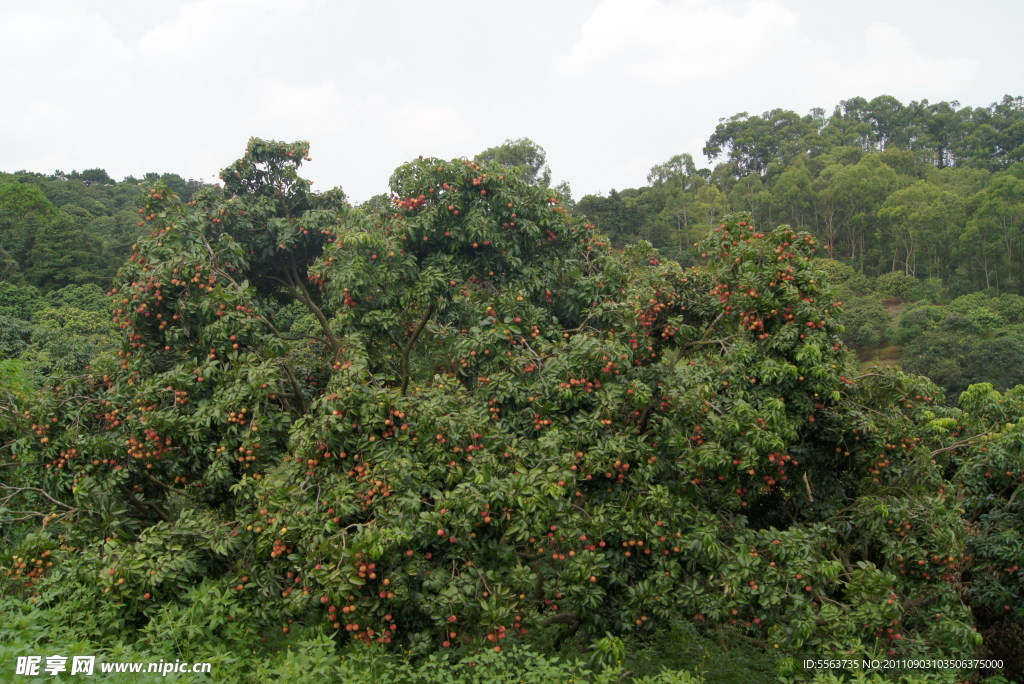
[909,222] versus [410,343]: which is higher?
[909,222]

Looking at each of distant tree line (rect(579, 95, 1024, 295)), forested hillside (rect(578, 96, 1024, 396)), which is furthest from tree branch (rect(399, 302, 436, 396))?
distant tree line (rect(579, 95, 1024, 295))

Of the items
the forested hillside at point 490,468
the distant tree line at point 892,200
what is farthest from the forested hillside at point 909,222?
the forested hillside at point 490,468

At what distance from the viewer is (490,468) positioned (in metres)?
4.77

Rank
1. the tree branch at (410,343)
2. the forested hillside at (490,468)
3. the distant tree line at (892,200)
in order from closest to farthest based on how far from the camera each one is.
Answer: the forested hillside at (490,468), the tree branch at (410,343), the distant tree line at (892,200)

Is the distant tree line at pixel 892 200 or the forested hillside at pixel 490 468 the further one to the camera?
the distant tree line at pixel 892 200

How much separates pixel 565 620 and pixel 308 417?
112 inches

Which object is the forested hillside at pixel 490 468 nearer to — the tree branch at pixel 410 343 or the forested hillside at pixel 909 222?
the tree branch at pixel 410 343

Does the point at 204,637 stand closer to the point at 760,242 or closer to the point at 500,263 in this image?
the point at 500,263

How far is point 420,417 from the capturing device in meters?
4.86

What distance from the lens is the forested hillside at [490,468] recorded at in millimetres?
4445

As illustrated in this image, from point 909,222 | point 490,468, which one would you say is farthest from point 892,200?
point 490,468

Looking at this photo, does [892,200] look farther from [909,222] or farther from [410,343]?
[410,343]

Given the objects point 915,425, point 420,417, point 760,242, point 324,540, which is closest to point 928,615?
point 915,425

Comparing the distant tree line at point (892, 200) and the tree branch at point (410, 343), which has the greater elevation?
the distant tree line at point (892, 200)
